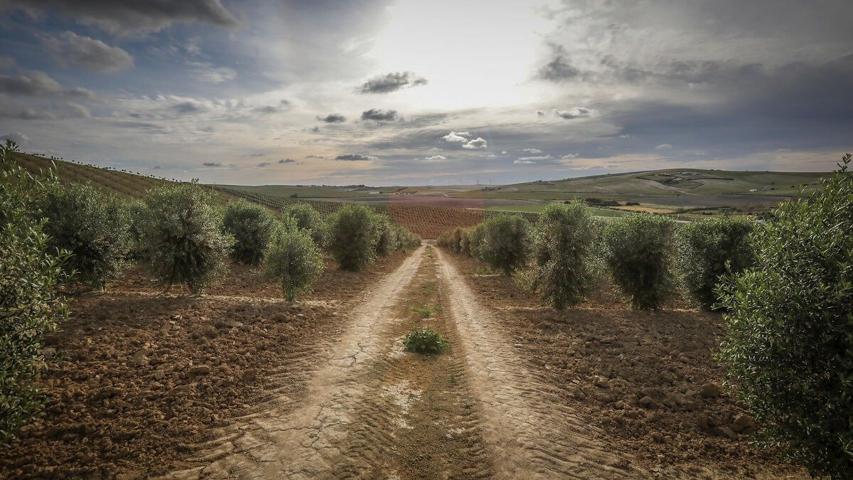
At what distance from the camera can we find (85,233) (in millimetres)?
15586

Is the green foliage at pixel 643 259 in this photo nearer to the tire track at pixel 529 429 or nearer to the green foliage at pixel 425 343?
the tire track at pixel 529 429

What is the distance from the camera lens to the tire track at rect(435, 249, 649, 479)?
288 inches

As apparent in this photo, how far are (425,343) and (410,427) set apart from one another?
5491mm

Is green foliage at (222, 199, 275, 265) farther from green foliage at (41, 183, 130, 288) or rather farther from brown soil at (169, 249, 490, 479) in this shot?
brown soil at (169, 249, 490, 479)

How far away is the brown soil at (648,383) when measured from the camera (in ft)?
26.1

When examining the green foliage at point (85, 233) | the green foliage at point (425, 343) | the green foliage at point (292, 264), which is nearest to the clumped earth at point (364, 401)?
the green foliage at point (425, 343)

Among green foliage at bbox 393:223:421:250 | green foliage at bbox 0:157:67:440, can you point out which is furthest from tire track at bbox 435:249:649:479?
green foliage at bbox 393:223:421:250

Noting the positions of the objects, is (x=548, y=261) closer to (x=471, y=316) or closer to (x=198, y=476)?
(x=471, y=316)

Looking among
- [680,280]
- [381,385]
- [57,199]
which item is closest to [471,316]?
[381,385]

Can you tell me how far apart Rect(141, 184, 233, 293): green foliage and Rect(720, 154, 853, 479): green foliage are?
19.2 metres

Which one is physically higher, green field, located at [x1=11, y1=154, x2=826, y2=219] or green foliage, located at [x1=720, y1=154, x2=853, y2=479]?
green field, located at [x1=11, y1=154, x2=826, y2=219]

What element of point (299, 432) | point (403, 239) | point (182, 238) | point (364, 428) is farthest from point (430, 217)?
point (299, 432)

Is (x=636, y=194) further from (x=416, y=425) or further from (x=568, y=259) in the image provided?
(x=416, y=425)

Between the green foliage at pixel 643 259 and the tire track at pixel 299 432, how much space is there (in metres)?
14.1
